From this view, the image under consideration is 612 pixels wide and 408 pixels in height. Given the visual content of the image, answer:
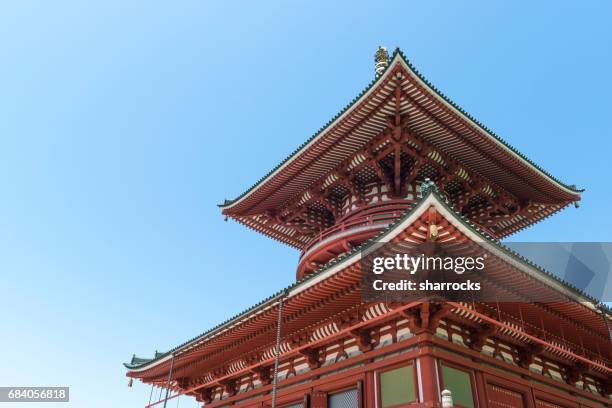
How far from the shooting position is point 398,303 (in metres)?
11.5

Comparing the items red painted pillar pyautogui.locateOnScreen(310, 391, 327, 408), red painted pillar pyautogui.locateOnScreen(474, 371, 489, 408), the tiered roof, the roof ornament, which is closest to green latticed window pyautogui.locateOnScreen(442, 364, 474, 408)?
red painted pillar pyautogui.locateOnScreen(474, 371, 489, 408)

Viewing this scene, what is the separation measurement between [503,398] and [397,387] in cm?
331

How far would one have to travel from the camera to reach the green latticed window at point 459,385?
11156mm

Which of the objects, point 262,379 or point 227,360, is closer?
point 262,379

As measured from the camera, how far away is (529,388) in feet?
44.4

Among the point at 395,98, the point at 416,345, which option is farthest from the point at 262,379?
the point at 395,98

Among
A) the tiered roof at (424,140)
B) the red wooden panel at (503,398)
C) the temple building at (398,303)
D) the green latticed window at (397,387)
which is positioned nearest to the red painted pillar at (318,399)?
the temple building at (398,303)

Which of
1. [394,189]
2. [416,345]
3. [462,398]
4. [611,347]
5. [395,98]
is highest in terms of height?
[395,98]

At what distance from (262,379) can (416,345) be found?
656 centimetres

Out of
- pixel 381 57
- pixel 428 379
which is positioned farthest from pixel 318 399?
pixel 381 57

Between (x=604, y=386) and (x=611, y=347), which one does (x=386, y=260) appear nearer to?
(x=611, y=347)

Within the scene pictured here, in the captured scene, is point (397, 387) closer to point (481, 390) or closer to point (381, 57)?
point (481, 390)

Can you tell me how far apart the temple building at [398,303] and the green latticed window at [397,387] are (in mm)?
35

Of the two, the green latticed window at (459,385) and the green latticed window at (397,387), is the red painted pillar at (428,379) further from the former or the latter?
the green latticed window at (459,385)
